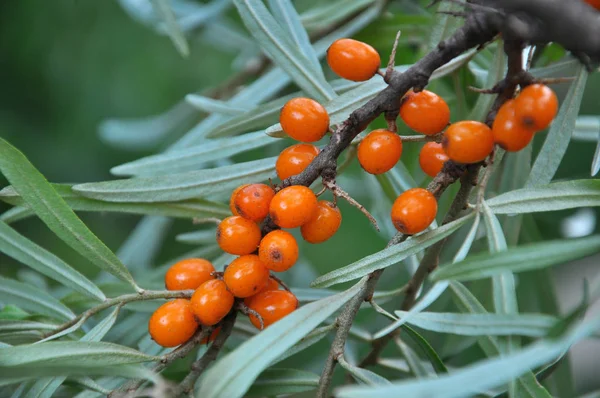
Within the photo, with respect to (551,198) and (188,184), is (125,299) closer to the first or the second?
(188,184)

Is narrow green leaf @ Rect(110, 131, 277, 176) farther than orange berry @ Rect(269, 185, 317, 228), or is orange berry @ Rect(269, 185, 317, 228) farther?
narrow green leaf @ Rect(110, 131, 277, 176)

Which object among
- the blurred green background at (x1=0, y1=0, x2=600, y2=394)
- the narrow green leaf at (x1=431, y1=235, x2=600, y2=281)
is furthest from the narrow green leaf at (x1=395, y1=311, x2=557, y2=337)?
the blurred green background at (x1=0, y1=0, x2=600, y2=394)

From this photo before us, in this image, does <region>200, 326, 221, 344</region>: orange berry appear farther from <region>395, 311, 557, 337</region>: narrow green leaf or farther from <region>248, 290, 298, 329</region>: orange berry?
<region>395, 311, 557, 337</region>: narrow green leaf

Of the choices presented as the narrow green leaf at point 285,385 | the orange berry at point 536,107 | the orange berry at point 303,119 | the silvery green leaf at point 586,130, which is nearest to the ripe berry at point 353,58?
the orange berry at point 303,119

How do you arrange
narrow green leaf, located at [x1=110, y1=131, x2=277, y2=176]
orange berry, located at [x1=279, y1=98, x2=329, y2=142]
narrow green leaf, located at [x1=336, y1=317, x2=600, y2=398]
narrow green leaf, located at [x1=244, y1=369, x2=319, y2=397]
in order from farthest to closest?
narrow green leaf, located at [x1=110, y1=131, x2=277, y2=176] < narrow green leaf, located at [x1=244, y1=369, x2=319, y2=397] < orange berry, located at [x1=279, y1=98, x2=329, y2=142] < narrow green leaf, located at [x1=336, y1=317, x2=600, y2=398]

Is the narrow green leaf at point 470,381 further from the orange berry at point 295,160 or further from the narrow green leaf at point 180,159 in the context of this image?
the narrow green leaf at point 180,159

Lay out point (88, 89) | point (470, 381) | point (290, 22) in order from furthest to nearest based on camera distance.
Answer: point (88, 89) → point (290, 22) → point (470, 381)

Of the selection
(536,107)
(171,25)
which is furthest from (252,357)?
(171,25)
